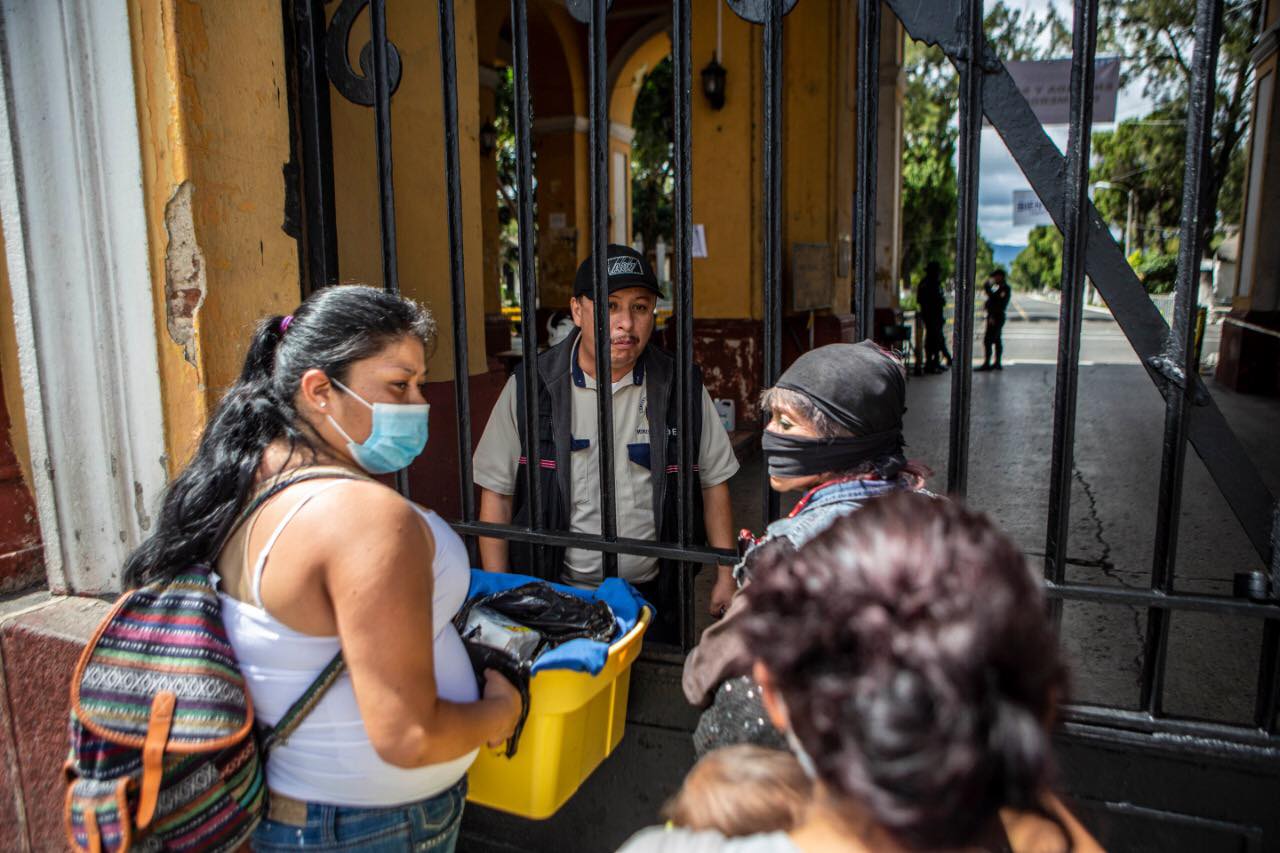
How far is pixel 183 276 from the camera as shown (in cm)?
231

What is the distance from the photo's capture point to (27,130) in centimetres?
238

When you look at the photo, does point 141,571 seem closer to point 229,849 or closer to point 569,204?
point 229,849

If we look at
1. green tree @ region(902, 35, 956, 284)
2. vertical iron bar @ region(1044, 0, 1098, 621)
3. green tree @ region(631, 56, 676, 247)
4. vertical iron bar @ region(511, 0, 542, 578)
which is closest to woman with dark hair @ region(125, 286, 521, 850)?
vertical iron bar @ region(511, 0, 542, 578)

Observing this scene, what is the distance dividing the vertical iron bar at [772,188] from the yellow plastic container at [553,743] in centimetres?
58

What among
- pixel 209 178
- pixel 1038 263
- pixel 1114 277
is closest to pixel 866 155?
pixel 1114 277

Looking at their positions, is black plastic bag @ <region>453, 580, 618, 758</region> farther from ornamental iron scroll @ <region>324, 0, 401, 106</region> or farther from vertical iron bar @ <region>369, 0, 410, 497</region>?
ornamental iron scroll @ <region>324, 0, 401, 106</region>

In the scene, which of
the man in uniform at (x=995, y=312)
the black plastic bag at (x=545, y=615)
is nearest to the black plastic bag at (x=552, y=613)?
the black plastic bag at (x=545, y=615)

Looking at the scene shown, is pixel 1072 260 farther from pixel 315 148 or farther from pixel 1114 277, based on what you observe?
pixel 315 148

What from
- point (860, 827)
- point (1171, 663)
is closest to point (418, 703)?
point (860, 827)

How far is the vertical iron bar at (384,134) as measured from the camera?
88.7 inches

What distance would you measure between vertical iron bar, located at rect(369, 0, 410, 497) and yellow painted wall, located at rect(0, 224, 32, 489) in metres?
1.34

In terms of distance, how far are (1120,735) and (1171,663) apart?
117cm

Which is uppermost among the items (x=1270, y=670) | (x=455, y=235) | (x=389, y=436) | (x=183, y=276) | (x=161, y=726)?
(x=455, y=235)

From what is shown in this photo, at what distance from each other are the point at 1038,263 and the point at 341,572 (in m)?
88.9
